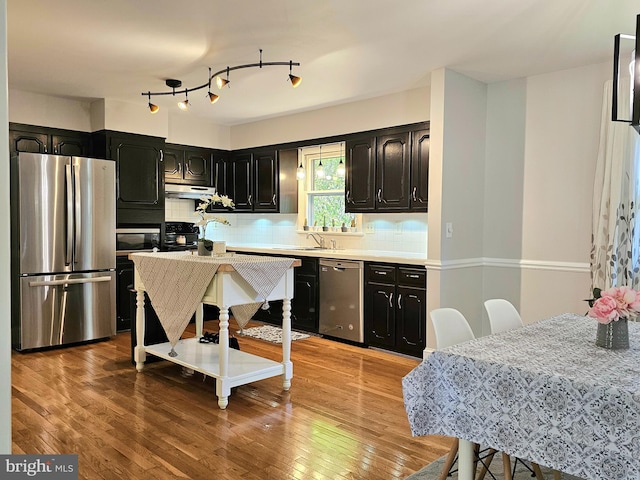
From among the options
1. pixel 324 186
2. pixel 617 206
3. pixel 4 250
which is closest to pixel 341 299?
pixel 324 186

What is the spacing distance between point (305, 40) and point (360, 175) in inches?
80.9

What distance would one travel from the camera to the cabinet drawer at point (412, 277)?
474cm

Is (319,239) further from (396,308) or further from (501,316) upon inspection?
(501,316)

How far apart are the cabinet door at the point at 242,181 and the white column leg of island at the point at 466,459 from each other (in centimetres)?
528

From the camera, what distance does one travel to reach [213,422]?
3.31 meters

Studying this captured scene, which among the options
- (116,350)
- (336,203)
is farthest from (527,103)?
(116,350)

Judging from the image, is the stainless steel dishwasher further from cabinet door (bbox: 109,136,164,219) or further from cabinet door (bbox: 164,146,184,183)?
cabinet door (bbox: 164,146,184,183)

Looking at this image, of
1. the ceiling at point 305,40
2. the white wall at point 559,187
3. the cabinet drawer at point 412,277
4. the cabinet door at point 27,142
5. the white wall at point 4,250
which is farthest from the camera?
the cabinet door at point 27,142

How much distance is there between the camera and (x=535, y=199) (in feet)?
15.4

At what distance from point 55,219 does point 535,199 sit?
4637mm

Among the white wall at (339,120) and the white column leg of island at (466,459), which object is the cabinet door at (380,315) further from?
the white column leg of island at (466,459)

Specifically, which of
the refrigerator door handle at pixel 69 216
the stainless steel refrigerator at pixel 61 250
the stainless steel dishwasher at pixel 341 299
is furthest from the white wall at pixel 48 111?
the stainless steel dishwasher at pixel 341 299

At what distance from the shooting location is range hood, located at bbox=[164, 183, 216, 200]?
255 inches

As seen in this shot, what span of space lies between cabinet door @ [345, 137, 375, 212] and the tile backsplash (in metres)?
0.37
